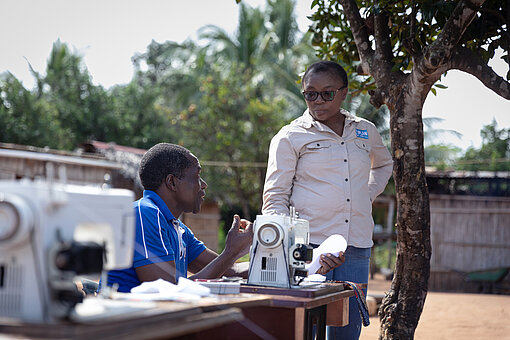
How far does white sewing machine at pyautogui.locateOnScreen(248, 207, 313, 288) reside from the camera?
285cm

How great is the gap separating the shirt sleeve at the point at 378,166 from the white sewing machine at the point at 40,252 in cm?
282

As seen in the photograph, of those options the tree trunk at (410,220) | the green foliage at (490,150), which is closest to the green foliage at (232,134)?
the green foliage at (490,150)

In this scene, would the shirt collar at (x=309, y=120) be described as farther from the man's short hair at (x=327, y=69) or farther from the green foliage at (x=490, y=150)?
the green foliage at (x=490, y=150)

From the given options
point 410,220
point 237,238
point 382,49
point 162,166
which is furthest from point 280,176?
point 382,49

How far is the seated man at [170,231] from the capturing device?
2.97 meters

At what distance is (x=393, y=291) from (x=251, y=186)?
16.0 meters

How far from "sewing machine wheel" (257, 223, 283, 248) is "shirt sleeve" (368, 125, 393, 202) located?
1616 millimetres

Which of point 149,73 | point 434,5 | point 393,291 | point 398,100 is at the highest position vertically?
point 149,73

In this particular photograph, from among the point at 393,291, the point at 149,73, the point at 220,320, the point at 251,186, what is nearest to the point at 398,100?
the point at 393,291

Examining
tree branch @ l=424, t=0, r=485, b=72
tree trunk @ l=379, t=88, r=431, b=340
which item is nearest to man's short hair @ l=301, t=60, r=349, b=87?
tree branch @ l=424, t=0, r=485, b=72

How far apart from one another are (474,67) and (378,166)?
36.6 inches

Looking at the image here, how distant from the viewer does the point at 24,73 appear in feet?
90.6

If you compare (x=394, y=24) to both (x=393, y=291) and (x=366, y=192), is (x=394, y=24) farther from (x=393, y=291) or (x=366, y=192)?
(x=393, y=291)

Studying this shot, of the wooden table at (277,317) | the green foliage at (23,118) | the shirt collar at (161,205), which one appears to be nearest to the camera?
the wooden table at (277,317)
